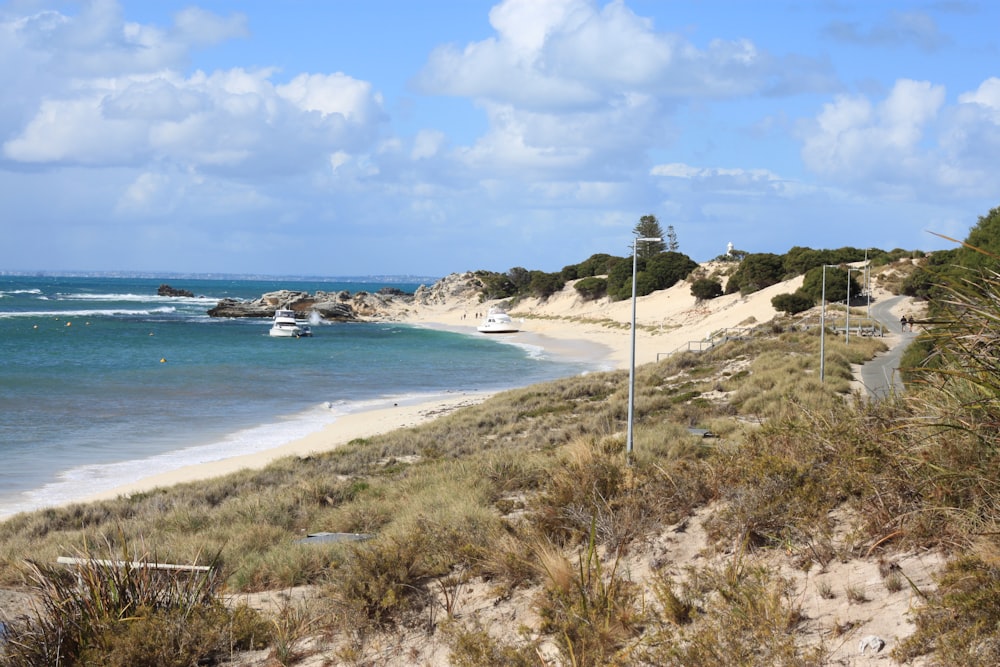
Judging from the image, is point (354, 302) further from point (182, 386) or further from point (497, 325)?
point (182, 386)

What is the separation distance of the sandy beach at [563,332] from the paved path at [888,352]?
7646 mm

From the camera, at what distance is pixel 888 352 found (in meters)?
39.8

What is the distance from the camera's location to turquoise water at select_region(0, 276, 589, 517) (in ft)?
73.5

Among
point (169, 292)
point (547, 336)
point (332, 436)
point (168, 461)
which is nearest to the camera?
point (168, 461)

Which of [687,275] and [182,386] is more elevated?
[687,275]

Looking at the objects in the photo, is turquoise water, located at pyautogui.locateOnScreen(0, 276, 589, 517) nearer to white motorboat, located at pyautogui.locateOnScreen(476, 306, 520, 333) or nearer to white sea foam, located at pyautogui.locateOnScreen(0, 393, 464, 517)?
white sea foam, located at pyautogui.locateOnScreen(0, 393, 464, 517)

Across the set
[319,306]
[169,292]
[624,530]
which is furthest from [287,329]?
[169,292]

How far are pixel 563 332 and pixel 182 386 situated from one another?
4707 centimetres

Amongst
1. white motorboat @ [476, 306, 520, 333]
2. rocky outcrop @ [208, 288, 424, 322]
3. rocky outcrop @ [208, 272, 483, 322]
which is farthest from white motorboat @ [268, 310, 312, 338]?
rocky outcrop @ [208, 288, 424, 322]

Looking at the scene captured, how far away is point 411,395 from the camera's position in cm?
3769

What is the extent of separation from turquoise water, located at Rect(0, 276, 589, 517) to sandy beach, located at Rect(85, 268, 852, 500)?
4.15 feet

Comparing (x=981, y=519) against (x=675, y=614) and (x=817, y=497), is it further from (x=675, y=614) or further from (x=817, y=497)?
(x=675, y=614)

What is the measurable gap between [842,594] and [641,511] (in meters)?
2.74

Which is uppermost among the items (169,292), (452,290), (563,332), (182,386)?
(452,290)
